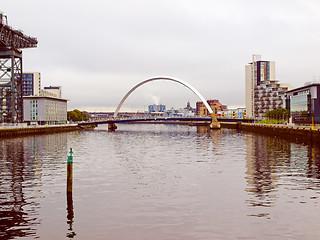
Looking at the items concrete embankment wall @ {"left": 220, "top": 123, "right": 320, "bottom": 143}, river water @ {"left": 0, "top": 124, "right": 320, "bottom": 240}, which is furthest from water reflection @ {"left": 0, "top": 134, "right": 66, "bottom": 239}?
concrete embankment wall @ {"left": 220, "top": 123, "right": 320, "bottom": 143}

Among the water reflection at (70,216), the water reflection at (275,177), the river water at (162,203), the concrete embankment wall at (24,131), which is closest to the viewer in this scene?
the water reflection at (70,216)

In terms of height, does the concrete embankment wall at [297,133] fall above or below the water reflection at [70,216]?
above

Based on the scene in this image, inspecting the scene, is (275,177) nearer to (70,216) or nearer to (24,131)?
(70,216)

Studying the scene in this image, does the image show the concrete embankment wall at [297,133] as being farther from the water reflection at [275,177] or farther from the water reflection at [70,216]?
the water reflection at [70,216]

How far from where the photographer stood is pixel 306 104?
14812cm

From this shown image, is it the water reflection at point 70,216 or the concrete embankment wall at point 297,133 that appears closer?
the water reflection at point 70,216

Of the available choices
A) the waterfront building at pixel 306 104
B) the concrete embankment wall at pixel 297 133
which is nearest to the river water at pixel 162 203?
the concrete embankment wall at pixel 297 133

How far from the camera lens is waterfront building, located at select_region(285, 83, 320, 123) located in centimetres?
14219

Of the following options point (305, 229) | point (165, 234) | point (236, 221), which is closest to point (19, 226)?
point (165, 234)

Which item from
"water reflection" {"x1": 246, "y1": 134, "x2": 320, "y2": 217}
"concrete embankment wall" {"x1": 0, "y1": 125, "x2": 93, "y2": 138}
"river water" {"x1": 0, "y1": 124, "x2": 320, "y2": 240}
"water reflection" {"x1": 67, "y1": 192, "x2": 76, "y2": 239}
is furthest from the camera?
"concrete embankment wall" {"x1": 0, "y1": 125, "x2": 93, "y2": 138}

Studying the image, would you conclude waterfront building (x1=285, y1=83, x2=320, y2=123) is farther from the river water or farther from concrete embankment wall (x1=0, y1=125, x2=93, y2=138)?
the river water

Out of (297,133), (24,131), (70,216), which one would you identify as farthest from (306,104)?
(70,216)

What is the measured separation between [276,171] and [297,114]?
13332 centimetres

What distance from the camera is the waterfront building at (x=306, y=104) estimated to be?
142188 millimetres
